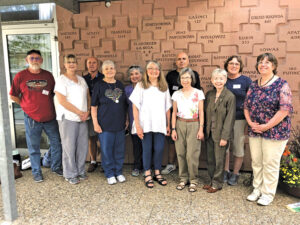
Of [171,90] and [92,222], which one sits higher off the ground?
[171,90]

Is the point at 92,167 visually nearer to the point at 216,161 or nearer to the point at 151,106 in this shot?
the point at 151,106

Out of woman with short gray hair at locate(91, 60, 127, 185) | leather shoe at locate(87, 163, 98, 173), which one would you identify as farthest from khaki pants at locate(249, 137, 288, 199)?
leather shoe at locate(87, 163, 98, 173)

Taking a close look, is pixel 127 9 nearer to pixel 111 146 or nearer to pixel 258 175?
pixel 111 146

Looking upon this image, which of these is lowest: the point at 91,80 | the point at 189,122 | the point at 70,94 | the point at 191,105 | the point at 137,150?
the point at 137,150

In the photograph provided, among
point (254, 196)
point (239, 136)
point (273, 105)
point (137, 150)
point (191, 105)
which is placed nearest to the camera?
point (273, 105)

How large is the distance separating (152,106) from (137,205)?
47.5 inches

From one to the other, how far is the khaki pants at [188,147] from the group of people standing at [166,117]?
0.01 metres

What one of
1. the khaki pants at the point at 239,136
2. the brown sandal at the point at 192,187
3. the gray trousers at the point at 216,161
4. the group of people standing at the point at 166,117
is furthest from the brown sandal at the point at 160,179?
the khaki pants at the point at 239,136

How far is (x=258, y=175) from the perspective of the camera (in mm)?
2977

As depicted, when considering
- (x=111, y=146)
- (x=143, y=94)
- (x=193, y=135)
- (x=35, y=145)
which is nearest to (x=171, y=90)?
(x=143, y=94)

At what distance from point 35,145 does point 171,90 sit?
210 centimetres

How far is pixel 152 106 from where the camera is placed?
3.20 m

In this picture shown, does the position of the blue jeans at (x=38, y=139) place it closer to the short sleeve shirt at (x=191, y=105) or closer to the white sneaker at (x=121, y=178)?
the white sneaker at (x=121, y=178)

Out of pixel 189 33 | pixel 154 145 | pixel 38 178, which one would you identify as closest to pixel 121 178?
pixel 154 145
